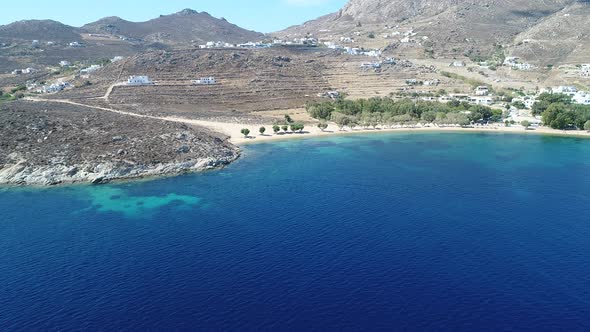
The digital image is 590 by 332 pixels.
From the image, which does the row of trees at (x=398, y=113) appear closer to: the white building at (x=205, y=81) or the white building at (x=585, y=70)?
the white building at (x=205, y=81)

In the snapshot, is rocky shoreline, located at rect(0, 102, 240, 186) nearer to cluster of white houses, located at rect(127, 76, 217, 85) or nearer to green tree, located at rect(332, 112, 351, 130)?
green tree, located at rect(332, 112, 351, 130)

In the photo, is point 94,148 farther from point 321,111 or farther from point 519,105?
point 519,105

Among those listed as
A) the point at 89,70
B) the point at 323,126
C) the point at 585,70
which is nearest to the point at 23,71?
the point at 89,70

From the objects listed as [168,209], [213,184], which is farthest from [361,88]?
[168,209]

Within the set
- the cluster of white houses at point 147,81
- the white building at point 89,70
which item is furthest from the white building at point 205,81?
the white building at point 89,70

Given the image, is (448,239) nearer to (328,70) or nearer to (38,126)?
(38,126)

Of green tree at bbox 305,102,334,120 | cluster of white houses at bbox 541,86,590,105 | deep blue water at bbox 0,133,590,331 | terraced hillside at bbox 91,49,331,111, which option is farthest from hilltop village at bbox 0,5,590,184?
deep blue water at bbox 0,133,590,331
